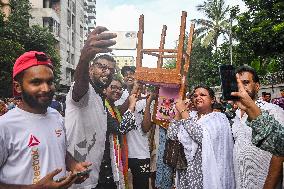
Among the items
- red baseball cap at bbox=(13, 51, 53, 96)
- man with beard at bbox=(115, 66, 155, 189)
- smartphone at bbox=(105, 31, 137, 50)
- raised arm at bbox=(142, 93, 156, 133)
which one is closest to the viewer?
red baseball cap at bbox=(13, 51, 53, 96)

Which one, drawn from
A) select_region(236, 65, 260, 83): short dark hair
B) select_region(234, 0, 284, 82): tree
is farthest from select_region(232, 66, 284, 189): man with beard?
select_region(234, 0, 284, 82): tree

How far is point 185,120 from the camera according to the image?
4.22 meters

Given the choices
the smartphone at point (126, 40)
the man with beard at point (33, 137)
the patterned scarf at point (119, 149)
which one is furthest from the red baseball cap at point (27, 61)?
the patterned scarf at point (119, 149)

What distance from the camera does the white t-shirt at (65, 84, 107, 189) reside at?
325cm

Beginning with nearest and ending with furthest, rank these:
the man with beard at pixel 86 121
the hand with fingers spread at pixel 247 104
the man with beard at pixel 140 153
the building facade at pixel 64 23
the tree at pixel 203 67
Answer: the hand with fingers spread at pixel 247 104
the man with beard at pixel 86 121
the man with beard at pixel 140 153
the tree at pixel 203 67
the building facade at pixel 64 23

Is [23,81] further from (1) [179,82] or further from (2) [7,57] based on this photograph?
(2) [7,57]

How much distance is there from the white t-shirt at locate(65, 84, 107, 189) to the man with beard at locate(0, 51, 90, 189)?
14.0 inches

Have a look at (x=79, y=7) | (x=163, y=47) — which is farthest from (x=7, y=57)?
(x=79, y=7)

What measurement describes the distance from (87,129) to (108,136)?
707 millimetres

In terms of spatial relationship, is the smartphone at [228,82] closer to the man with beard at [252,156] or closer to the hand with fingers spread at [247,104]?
the hand with fingers spread at [247,104]

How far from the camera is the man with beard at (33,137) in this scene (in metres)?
2.43

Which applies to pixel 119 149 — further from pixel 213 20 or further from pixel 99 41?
pixel 213 20

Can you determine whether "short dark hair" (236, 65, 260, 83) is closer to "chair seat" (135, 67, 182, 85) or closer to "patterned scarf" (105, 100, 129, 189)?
"chair seat" (135, 67, 182, 85)

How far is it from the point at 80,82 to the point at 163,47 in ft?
10.3
